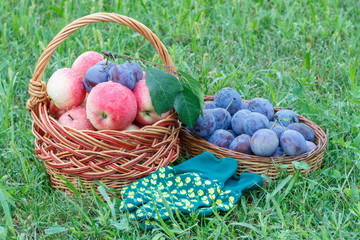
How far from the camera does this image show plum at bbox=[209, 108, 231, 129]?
77.7 inches

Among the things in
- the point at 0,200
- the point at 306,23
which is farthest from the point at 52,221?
the point at 306,23

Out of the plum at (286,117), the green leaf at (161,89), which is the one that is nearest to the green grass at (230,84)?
the plum at (286,117)

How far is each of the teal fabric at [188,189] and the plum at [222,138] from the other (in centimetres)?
9

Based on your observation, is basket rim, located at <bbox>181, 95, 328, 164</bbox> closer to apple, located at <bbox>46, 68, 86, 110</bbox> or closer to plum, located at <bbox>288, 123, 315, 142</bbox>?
plum, located at <bbox>288, 123, 315, 142</bbox>

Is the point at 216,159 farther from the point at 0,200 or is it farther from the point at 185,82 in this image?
the point at 0,200

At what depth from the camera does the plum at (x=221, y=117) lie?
1.97 meters

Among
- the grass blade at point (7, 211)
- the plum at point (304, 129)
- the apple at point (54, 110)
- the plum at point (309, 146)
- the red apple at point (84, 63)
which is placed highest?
the red apple at point (84, 63)

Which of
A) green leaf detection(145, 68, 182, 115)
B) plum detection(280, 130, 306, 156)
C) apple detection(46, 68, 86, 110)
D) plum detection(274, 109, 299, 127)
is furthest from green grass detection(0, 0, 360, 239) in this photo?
green leaf detection(145, 68, 182, 115)

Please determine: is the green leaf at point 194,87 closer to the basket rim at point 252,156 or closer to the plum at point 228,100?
the basket rim at point 252,156

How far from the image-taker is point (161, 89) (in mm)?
1689

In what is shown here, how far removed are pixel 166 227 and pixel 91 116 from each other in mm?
519

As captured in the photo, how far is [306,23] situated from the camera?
328 centimetres

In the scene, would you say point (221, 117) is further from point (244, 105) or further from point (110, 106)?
point (110, 106)

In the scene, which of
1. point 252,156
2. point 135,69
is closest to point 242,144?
point 252,156
